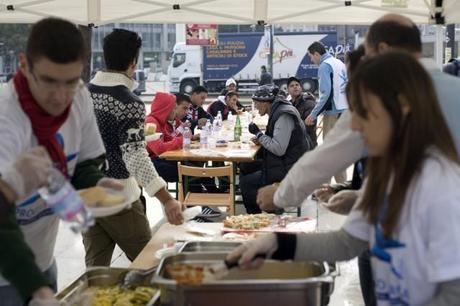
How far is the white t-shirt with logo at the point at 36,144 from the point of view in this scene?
155 centimetres

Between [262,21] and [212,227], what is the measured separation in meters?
3.03

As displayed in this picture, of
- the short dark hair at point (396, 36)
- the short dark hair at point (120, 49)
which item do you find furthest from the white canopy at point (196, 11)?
the short dark hair at point (396, 36)

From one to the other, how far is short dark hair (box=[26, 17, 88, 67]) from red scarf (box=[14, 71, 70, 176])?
0.28 feet

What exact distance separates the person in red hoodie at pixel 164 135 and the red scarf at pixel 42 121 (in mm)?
4101

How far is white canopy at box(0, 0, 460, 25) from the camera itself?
5.68 meters

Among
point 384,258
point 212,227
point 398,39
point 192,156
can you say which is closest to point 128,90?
point 212,227

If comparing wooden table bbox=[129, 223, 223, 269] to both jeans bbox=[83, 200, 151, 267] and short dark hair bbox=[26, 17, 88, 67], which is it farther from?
short dark hair bbox=[26, 17, 88, 67]

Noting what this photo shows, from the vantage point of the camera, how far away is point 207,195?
18.2ft

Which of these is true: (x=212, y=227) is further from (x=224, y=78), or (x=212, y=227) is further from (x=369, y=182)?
(x=224, y=78)

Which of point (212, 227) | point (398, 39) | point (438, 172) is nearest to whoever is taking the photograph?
point (438, 172)

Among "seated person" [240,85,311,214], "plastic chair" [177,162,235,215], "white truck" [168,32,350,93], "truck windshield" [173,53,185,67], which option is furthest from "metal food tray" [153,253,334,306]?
"truck windshield" [173,53,185,67]

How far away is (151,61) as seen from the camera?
36406 millimetres

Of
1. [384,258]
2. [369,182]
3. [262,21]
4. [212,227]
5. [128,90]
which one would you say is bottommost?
[212,227]

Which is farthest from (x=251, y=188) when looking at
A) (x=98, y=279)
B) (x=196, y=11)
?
(x=98, y=279)
